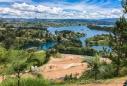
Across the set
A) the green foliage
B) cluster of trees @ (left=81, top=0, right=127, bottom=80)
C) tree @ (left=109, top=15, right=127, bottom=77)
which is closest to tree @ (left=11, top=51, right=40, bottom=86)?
the green foliage

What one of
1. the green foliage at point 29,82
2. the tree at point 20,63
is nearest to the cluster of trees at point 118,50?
the green foliage at point 29,82

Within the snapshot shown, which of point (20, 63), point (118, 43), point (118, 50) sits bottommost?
point (118, 50)

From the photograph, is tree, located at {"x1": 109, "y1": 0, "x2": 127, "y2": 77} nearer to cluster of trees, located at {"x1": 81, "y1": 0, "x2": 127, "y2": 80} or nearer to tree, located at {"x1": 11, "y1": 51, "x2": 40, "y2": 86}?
cluster of trees, located at {"x1": 81, "y1": 0, "x2": 127, "y2": 80}

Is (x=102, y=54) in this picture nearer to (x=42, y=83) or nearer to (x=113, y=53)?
(x=113, y=53)

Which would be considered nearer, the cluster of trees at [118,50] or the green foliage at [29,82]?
the green foliage at [29,82]

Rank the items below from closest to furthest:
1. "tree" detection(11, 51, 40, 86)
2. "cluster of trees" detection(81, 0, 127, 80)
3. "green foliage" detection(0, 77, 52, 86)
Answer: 1. "tree" detection(11, 51, 40, 86)
2. "green foliage" detection(0, 77, 52, 86)
3. "cluster of trees" detection(81, 0, 127, 80)

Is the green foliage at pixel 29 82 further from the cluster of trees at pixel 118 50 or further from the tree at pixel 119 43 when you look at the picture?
the tree at pixel 119 43

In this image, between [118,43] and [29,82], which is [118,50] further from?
[29,82]

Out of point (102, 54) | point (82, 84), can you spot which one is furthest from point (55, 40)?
point (82, 84)

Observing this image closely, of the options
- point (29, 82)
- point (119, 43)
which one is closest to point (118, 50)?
point (119, 43)

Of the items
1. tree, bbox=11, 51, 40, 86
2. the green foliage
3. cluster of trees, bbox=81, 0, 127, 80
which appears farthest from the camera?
cluster of trees, bbox=81, 0, 127, 80

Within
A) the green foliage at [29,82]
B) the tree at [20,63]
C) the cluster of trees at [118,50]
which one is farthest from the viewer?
the cluster of trees at [118,50]
